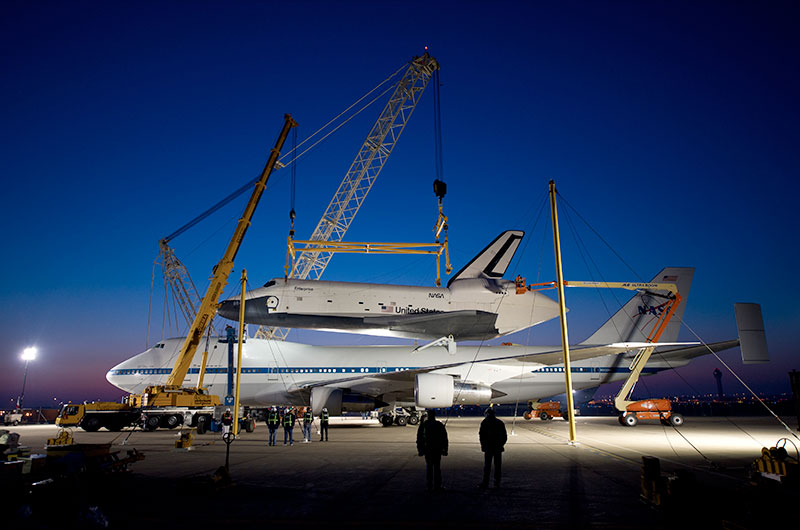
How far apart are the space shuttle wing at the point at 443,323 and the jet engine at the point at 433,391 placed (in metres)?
2.23

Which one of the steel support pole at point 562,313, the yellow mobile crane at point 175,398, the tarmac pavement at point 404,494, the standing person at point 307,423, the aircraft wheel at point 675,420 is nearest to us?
the tarmac pavement at point 404,494

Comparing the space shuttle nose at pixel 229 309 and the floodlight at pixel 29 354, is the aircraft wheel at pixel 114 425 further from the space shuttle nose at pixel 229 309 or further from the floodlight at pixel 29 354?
the floodlight at pixel 29 354

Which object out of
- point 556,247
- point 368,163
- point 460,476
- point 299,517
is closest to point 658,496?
point 460,476

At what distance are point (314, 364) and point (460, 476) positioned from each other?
20650mm

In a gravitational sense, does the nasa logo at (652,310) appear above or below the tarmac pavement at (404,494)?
above

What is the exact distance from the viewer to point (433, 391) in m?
20.4

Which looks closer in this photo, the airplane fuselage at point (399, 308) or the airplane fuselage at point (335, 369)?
the airplane fuselage at point (399, 308)

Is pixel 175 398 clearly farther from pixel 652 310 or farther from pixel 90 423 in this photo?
pixel 652 310

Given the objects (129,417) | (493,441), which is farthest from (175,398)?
(493,441)

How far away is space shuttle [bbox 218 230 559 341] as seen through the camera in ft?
60.7

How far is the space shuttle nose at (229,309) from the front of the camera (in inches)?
782

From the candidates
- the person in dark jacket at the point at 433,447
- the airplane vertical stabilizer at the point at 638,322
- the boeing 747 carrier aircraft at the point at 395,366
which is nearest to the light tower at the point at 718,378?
the airplane vertical stabilizer at the point at 638,322

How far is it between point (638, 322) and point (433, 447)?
85.0ft

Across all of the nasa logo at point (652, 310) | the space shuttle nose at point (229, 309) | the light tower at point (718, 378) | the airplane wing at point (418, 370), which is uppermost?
the nasa logo at point (652, 310)
